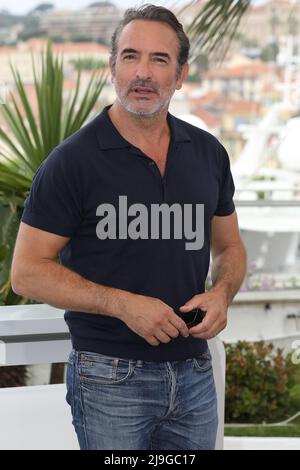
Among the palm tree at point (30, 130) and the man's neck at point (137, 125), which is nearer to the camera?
the man's neck at point (137, 125)

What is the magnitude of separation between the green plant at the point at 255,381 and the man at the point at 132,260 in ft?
6.27

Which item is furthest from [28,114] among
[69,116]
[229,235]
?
[229,235]

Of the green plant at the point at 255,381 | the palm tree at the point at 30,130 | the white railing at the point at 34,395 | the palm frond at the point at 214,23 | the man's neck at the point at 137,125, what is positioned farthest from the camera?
the green plant at the point at 255,381

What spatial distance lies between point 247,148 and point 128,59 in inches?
308

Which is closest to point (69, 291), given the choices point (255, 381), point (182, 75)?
point (182, 75)

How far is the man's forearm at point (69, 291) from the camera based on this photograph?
52.8 inches

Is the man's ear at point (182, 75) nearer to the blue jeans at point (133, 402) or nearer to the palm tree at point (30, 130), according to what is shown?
the blue jeans at point (133, 402)

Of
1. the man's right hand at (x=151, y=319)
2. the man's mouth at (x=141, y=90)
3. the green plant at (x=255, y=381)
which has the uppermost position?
the man's mouth at (x=141, y=90)

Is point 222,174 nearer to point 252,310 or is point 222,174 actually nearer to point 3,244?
point 3,244

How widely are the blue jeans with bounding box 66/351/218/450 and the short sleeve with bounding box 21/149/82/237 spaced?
0.22 meters

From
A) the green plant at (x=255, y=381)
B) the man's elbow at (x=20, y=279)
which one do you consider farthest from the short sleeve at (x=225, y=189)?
the green plant at (x=255, y=381)

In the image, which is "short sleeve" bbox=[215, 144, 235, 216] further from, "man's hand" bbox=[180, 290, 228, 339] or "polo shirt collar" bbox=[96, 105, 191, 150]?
"man's hand" bbox=[180, 290, 228, 339]

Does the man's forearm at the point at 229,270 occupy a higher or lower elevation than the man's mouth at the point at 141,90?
lower

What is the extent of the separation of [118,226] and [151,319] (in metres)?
0.17
